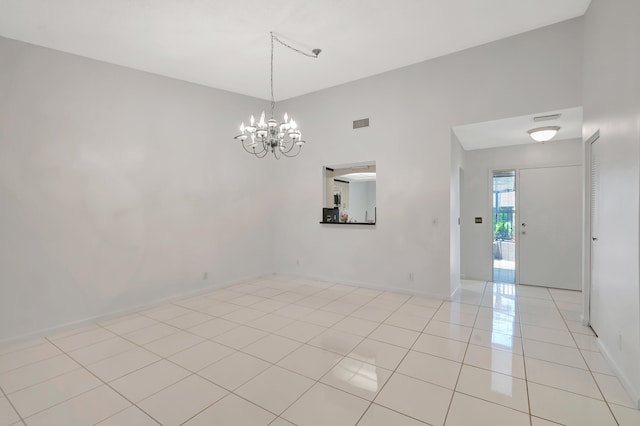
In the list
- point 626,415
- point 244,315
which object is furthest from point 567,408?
point 244,315

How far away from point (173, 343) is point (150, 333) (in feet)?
1.58

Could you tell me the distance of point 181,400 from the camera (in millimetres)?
2211

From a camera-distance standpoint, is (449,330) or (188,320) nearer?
(449,330)

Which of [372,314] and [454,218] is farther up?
[454,218]

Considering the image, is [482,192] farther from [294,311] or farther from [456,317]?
[294,311]

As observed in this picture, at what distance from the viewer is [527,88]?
378cm

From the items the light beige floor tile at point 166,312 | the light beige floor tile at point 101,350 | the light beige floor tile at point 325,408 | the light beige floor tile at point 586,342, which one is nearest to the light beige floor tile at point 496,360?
the light beige floor tile at point 586,342

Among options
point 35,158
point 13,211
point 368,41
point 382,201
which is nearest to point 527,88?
point 368,41

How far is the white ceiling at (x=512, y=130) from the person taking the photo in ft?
12.8

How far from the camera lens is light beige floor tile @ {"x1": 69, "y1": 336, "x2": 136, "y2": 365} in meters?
2.87

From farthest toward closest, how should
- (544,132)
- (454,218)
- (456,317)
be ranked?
(454,218) < (544,132) < (456,317)

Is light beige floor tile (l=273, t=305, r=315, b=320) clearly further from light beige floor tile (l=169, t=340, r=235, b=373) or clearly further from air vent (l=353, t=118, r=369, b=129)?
air vent (l=353, t=118, r=369, b=129)

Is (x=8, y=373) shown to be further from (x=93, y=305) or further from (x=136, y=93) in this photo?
(x=136, y=93)

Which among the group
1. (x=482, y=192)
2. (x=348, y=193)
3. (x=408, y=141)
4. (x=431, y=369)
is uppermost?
(x=408, y=141)
